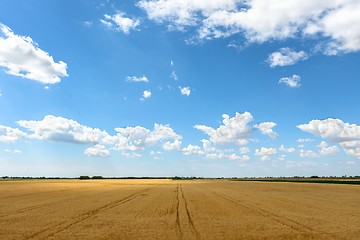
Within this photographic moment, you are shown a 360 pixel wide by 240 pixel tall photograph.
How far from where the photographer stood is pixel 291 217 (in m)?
21.2

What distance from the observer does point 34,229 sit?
16.3 m

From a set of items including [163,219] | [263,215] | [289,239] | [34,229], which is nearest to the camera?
[289,239]

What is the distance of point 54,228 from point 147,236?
15.3 ft

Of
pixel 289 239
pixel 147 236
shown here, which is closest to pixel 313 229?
pixel 289 239

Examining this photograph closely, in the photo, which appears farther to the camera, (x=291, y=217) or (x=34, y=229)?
(x=291, y=217)

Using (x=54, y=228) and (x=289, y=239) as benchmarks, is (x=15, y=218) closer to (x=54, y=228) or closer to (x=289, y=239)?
(x=54, y=228)

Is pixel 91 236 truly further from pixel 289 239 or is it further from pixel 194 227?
pixel 289 239

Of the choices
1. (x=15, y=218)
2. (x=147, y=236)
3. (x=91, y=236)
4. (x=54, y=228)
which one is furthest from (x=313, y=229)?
(x=15, y=218)

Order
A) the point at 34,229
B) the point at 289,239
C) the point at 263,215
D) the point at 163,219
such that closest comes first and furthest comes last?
the point at 289,239, the point at 34,229, the point at 163,219, the point at 263,215

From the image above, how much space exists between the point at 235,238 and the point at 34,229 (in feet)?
28.1

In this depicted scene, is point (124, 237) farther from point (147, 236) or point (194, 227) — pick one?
point (194, 227)

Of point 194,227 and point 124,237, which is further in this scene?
point 194,227

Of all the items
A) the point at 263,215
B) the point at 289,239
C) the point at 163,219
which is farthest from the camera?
the point at 263,215

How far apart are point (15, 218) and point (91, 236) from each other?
776 cm
